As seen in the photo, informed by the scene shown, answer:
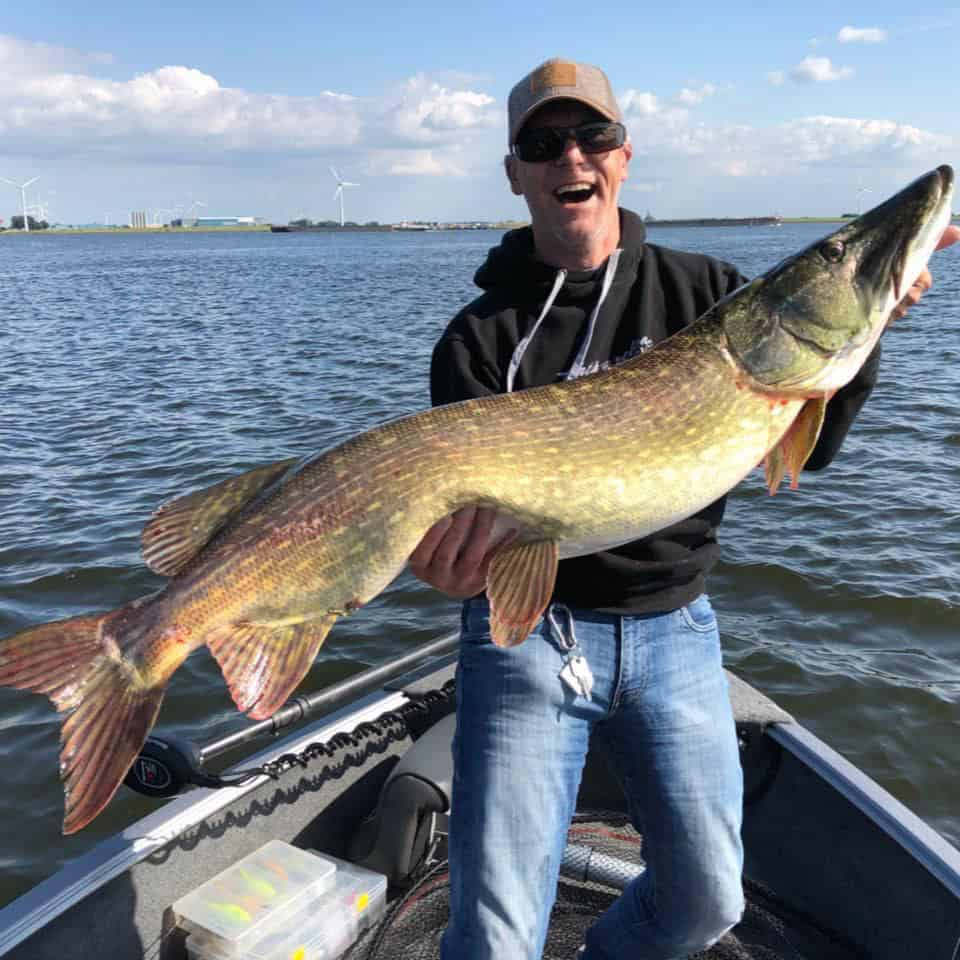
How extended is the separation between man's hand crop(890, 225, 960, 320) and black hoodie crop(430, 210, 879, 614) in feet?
0.43

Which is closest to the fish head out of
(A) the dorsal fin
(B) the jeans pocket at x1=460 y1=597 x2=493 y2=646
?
(B) the jeans pocket at x1=460 y1=597 x2=493 y2=646

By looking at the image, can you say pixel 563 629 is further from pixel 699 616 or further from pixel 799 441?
pixel 799 441

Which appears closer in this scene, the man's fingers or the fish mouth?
the fish mouth

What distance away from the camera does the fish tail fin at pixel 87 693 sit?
2088 mm

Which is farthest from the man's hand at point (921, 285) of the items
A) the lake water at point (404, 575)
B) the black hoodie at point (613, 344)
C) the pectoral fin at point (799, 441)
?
the lake water at point (404, 575)

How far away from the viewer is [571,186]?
2697 mm

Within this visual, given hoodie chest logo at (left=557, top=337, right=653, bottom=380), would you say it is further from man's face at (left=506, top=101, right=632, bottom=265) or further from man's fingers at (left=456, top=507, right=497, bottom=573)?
man's fingers at (left=456, top=507, right=497, bottom=573)

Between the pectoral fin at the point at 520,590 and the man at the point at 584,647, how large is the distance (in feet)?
0.40

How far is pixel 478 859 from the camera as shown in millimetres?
2314

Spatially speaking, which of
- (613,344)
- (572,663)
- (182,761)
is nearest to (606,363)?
(613,344)

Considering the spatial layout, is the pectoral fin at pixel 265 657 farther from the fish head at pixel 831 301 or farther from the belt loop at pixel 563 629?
the fish head at pixel 831 301

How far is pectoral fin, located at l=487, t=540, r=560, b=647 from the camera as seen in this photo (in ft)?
7.61

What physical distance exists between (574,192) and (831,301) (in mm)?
824

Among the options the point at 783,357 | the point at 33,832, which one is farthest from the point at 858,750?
the point at 33,832
